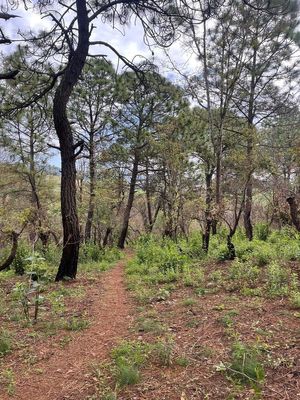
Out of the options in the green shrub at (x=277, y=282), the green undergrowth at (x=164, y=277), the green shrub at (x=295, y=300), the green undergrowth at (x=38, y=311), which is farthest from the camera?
the green undergrowth at (x=164, y=277)

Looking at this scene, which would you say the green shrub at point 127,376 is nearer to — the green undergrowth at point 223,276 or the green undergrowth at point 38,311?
the green undergrowth at point 38,311

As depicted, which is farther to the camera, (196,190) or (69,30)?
(196,190)

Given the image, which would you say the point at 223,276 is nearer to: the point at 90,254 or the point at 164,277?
the point at 164,277

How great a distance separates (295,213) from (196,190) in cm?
865

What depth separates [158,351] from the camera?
127 inches

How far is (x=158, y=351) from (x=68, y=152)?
4.55 metres

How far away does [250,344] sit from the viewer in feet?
10.5

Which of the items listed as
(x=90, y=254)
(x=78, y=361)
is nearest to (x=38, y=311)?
(x=78, y=361)

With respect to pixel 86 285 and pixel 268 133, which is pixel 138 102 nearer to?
pixel 268 133

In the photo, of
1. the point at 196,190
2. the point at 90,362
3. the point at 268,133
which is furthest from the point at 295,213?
the point at 196,190

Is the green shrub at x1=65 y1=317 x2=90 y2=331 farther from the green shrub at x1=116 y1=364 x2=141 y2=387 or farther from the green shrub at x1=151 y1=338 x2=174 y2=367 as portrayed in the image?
the green shrub at x1=116 y1=364 x2=141 y2=387

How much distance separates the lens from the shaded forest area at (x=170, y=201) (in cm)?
307

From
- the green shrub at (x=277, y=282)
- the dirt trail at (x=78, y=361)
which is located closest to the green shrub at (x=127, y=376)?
the dirt trail at (x=78, y=361)

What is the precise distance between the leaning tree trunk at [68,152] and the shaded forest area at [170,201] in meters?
0.03
